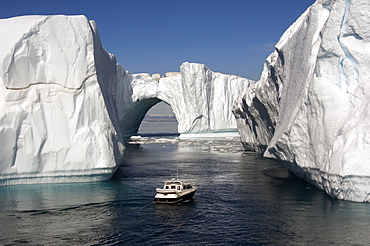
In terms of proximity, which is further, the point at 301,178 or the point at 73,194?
the point at 301,178

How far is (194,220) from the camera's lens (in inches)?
582

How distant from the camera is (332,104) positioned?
17031mm

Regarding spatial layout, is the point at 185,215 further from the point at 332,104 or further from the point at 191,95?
the point at 191,95

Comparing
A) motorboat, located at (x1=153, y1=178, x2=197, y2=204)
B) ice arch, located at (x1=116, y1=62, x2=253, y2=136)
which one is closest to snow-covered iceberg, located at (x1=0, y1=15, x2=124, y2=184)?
motorboat, located at (x1=153, y1=178, x2=197, y2=204)

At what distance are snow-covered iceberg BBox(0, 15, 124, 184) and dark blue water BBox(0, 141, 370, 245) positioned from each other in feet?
2.98

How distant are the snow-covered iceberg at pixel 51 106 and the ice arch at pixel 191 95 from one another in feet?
93.7

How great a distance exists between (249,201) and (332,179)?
3.20m

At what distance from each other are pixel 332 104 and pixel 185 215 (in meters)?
6.90

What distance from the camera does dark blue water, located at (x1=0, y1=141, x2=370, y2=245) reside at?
12.7 m

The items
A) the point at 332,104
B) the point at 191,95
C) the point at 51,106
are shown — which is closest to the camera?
the point at 332,104

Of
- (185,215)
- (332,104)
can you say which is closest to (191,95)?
(332,104)

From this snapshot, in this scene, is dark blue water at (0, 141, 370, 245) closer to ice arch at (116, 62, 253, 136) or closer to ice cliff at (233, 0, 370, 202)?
ice cliff at (233, 0, 370, 202)

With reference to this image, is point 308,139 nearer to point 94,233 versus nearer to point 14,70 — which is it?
point 94,233

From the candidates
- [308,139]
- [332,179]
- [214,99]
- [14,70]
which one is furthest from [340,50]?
[214,99]
